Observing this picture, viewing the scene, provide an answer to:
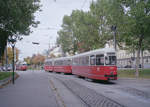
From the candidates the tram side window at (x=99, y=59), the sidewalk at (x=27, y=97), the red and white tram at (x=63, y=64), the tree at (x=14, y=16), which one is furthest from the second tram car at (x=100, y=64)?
the red and white tram at (x=63, y=64)

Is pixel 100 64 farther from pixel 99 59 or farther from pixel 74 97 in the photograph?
pixel 74 97

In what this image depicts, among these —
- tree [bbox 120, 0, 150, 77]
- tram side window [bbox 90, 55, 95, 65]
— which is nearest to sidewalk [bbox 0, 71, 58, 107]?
tram side window [bbox 90, 55, 95, 65]

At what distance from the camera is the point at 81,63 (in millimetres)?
24047

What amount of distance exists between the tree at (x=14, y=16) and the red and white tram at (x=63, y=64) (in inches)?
444

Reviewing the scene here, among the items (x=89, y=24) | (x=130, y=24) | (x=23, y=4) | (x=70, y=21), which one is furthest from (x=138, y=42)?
(x=70, y=21)

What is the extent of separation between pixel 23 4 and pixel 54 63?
1017 inches

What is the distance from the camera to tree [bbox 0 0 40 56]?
571 inches

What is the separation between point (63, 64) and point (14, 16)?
20.6 m

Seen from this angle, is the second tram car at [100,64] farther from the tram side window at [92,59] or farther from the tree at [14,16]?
the tree at [14,16]

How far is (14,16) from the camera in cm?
1603

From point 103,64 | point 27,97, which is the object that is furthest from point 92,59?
point 27,97

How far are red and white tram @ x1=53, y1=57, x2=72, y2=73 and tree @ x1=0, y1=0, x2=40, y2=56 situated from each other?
11287 mm

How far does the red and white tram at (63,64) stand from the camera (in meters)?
33.5

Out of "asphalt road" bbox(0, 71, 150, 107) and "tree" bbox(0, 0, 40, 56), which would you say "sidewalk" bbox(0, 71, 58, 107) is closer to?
"asphalt road" bbox(0, 71, 150, 107)
